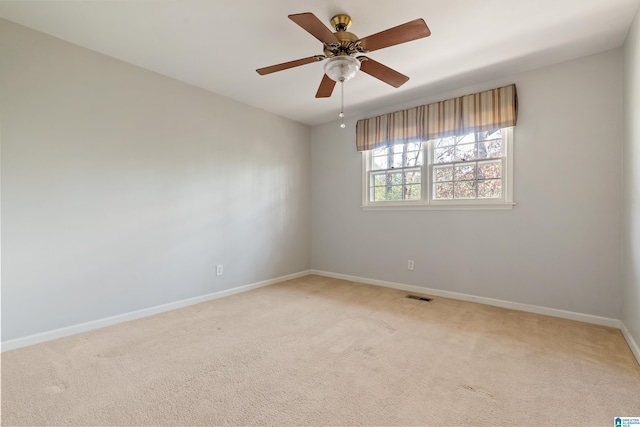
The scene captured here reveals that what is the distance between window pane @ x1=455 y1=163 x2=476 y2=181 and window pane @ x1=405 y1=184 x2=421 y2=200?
20.1 inches

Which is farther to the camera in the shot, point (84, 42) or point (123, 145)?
point (123, 145)

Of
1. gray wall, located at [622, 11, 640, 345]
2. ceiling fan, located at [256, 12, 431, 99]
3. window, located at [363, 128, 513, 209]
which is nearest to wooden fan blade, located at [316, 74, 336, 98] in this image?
ceiling fan, located at [256, 12, 431, 99]

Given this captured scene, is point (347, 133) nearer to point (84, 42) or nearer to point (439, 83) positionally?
point (439, 83)

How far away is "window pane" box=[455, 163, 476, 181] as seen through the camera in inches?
135

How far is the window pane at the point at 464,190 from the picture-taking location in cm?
345

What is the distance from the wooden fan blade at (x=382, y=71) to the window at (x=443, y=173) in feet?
5.18

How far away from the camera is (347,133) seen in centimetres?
455

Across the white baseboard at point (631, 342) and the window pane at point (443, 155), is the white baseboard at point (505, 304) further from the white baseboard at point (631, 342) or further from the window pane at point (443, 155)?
the window pane at point (443, 155)

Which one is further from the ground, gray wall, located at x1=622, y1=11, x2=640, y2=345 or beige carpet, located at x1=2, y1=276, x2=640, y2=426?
gray wall, located at x1=622, y1=11, x2=640, y2=345

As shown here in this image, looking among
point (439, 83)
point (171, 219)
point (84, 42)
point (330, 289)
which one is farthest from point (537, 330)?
point (84, 42)

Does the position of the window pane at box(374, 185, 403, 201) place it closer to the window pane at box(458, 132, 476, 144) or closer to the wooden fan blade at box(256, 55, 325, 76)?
the window pane at box(458, 132, 476, 144)

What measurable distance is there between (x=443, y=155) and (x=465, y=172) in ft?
1.17

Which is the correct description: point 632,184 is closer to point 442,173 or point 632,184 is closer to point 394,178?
point 442,173

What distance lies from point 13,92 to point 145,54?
1057 mm
